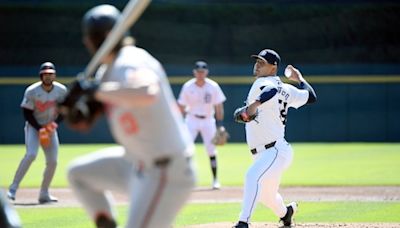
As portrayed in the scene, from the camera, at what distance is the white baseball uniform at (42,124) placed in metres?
13.5

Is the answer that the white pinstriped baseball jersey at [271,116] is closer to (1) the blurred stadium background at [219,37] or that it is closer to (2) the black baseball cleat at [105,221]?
(2) the black baseball cleat at [105,221]

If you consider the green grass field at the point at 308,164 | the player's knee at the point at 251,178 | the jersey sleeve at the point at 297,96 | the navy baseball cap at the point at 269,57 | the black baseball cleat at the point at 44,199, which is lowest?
the green grass field at the point at 308,164

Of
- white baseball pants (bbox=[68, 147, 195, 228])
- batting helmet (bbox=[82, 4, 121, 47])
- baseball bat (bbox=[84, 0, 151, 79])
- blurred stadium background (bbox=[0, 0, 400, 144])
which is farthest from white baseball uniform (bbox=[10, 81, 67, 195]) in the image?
blurred stadium background (bbox=[0, 0, 400, 144])

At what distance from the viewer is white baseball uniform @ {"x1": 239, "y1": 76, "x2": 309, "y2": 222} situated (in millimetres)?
9711

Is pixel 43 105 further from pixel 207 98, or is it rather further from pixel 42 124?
pixel 207 98

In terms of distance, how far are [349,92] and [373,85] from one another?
0.72 meters

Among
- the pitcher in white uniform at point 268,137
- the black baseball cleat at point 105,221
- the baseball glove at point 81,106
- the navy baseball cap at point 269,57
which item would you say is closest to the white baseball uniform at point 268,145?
the pitcher in white uniform at point 268,137

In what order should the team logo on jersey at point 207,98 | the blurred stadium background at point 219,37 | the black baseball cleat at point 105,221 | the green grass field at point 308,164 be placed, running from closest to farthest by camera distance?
the black baseball cleat at point 105,221
the team logo on jersey at point 207,98
the green grass field at point 308,164
the blurred stadium background at point 219,37

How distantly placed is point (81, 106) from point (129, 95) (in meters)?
0.38

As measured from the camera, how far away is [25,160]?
13.7m

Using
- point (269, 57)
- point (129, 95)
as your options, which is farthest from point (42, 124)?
point (129, 95)

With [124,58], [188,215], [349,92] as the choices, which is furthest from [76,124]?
[349,92]

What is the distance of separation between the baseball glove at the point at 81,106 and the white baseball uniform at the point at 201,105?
10.7m

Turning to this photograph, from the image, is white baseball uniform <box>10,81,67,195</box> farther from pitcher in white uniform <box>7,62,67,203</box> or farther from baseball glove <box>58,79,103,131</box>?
baseball glove <box>58,79,103,131</box>
